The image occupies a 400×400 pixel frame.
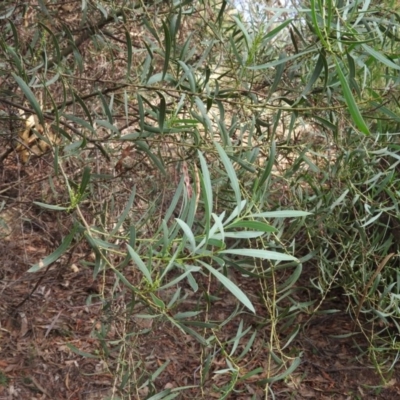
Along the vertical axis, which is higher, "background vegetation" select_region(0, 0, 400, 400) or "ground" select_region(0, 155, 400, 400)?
"background vegetation" select_region(0, 0, 400, 400)

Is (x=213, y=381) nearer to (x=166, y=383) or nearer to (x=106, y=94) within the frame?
(x=166, y=383)

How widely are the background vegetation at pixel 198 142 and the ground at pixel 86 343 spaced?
6cm

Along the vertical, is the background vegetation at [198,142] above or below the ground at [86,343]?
above

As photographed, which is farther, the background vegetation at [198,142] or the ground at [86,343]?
the ground at [86,343]

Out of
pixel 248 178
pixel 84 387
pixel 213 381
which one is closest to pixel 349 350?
pixel 213 381

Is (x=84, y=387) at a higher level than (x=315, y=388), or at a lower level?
higher

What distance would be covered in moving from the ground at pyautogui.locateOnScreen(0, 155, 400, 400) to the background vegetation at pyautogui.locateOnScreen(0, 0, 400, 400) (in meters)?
0.06

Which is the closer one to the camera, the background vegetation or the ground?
the background vegetation

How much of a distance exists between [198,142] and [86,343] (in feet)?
5.01

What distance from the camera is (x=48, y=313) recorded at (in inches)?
94.0

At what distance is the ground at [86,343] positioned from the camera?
2113mm

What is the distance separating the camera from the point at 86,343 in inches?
90.7

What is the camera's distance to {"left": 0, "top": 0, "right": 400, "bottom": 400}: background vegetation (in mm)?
814

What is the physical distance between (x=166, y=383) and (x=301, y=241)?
2.67 ft
